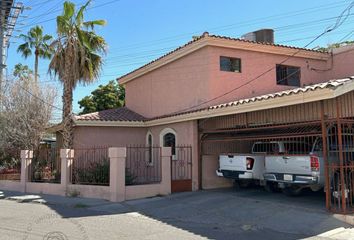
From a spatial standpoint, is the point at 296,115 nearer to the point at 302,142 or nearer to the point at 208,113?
the point at 302,142

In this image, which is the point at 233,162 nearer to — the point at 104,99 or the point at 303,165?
the point at 303,165

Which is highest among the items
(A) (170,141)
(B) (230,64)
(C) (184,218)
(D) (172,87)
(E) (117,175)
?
(B) (230,64)

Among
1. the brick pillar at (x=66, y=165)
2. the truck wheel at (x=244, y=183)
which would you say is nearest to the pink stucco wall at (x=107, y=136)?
the brick pillar at (x=66, y=165)

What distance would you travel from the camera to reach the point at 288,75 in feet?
64.0

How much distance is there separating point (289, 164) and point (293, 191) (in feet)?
4.74

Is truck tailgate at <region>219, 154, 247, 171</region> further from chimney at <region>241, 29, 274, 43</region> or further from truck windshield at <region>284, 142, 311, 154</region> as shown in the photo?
chimney at <region>241, 29, 274, 43</region>

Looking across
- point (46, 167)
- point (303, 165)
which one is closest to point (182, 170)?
point (303, 165)

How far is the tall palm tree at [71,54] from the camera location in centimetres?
1880

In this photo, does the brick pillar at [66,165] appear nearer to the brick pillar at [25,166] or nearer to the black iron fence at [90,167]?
the black iron fence at [90,167]

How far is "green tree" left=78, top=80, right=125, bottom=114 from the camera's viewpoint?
37.8 meters

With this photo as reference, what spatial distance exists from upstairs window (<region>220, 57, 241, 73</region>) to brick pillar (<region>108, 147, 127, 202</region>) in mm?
5698

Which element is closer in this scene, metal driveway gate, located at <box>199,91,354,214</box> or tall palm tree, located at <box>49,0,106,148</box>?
metal driveway gate, located at <box>199,91,354,214</box>

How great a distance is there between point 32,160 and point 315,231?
14.5 meters

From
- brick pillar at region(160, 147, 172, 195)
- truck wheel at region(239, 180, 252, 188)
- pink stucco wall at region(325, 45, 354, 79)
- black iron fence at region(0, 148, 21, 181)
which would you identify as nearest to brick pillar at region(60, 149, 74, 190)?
brick pillar at region(160, 147, 172, 195)
